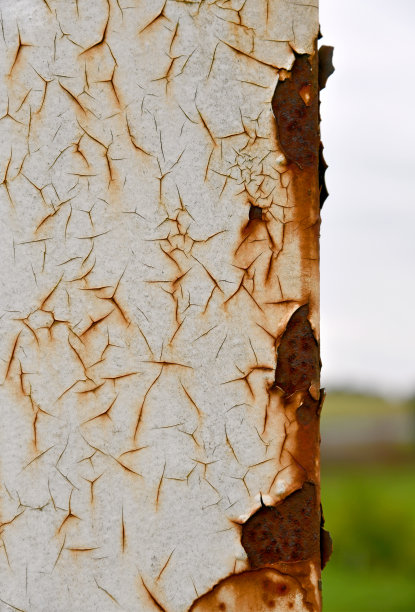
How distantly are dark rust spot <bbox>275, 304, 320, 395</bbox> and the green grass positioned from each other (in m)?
10.1

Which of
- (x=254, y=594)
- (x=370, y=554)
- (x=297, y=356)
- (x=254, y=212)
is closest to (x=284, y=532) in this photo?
(x=254, y=594)

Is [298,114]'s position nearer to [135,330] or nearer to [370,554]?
[135,330]

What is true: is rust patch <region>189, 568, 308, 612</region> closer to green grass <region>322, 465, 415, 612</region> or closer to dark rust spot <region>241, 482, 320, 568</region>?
dark rust spot <region>241, 482, 320, 568</region>

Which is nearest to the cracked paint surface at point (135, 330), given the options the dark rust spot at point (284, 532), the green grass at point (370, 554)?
the dark rust spot at point (284, 532)

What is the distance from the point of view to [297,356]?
77 cm

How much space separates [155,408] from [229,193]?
22cm

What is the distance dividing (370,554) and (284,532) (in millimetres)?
11296

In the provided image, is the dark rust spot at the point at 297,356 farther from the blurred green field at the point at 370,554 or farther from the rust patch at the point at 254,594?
the blurred green field at the point at 370,554

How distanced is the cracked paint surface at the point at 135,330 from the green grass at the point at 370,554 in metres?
10.1

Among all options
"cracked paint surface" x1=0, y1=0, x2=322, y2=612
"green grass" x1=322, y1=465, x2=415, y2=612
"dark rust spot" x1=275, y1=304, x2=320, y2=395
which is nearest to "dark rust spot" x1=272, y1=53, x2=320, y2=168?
"cracked paint surface" x1=0, y1=0, x2=322, y2=612

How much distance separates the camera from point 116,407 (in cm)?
74

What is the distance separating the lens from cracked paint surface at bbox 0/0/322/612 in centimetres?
74

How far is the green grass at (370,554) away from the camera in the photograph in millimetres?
10430

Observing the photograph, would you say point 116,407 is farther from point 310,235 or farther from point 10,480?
point 310,235
